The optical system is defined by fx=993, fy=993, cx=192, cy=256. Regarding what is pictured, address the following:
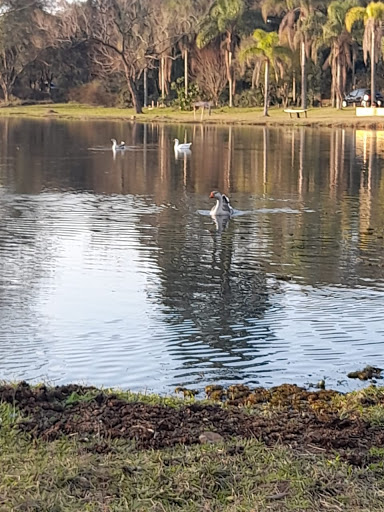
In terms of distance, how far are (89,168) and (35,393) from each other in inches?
982

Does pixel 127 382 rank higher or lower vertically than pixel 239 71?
lower

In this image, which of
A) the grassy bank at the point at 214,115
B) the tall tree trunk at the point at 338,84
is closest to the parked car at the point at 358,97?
Result: the tall tree trunk at the point at 338,84

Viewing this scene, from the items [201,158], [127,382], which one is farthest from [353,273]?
[201,158]

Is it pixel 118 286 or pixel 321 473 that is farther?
pixel 118 286

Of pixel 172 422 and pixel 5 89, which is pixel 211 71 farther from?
pixel 172 422

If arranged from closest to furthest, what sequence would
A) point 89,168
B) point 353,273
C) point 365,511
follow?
point 365,511 → point 353,273 → point 89,168

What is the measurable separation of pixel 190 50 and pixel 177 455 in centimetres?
7644

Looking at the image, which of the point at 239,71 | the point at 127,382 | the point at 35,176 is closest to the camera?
the point at 127,382

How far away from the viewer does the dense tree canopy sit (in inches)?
2623

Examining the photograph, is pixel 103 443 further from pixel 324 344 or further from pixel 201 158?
pixel 201 158

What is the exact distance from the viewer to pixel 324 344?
10.3 m

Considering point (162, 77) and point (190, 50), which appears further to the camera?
point (162, 77)

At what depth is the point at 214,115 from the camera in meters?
69.5

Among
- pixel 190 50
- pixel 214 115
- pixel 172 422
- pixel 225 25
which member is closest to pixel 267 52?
pixel 214 115
